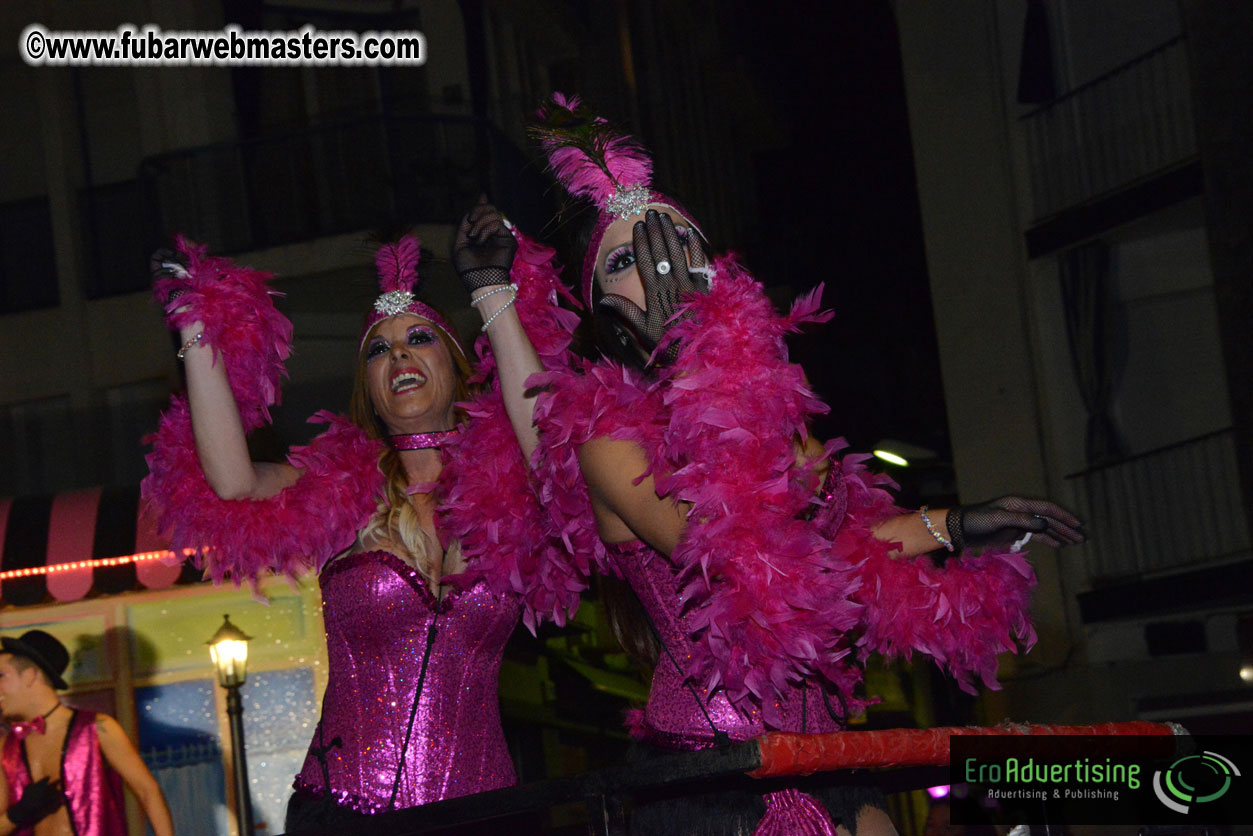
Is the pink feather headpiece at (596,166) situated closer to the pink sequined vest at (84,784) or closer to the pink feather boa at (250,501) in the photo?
the pink feather boa at (250,501)

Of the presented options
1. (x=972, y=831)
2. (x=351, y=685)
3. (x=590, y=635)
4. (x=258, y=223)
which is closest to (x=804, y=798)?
(x=351, y=685)

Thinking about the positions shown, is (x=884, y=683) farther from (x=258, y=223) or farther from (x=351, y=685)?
(x=351, y=685)

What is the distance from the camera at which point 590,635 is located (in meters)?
8.09

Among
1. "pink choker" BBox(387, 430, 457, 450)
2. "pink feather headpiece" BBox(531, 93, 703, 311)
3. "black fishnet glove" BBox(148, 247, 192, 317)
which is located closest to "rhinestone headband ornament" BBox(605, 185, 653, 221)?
"pink feather headpiece" BBox(531, 93, 703, 311)

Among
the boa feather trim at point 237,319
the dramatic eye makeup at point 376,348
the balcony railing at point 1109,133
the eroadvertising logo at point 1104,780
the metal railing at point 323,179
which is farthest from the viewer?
the balcony railing at point 1109,133

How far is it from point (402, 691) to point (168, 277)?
0.87m

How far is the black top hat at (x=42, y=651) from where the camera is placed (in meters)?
5.11

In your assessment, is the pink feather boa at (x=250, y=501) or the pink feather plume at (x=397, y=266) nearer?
the pink feather boa at (x=250, y=501)

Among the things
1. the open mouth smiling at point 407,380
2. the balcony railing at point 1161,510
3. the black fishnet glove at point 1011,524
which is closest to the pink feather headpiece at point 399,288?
the open mouth smiling at point 407,380

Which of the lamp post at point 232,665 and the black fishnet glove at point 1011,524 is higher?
the black fishnet glove at point 1011,524

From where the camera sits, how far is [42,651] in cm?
519

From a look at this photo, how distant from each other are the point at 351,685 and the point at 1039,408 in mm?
7570

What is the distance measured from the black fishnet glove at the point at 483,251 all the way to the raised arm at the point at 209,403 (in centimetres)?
53

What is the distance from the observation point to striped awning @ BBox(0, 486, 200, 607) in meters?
6.27
